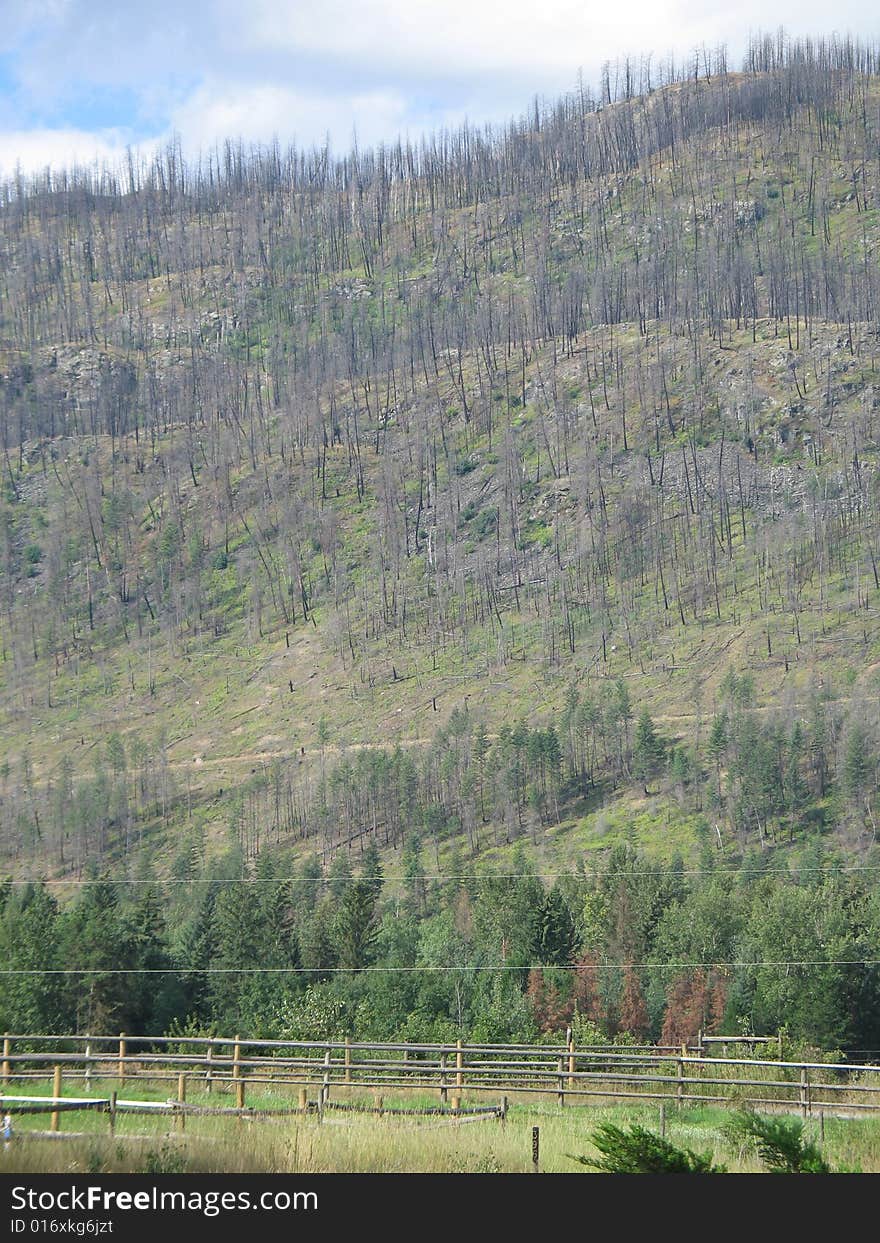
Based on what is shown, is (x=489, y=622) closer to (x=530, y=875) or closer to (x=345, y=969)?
(x=530, y=875)

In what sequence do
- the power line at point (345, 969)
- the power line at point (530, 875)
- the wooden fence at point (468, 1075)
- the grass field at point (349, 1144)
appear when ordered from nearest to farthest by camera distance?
the grass field at point (349, 1144), the wooden fence at point (468, 1075), the power line at point (345, 969), the power line at point (530, 875)

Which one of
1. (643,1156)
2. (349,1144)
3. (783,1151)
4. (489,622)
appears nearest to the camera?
(643,1156)

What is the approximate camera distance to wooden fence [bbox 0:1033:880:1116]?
24.0 meters

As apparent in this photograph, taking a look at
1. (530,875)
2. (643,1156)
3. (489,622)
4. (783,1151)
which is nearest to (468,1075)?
(783,1151)

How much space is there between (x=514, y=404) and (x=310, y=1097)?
16059cm

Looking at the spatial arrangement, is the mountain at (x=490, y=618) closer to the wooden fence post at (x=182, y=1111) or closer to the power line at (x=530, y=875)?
the power line at (x=530, y=875)

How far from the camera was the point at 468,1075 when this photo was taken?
31609mm

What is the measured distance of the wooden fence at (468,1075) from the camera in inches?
945

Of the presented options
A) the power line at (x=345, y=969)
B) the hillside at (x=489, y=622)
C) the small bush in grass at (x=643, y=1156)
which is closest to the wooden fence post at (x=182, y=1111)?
the small bush in grass at (x=643, y=1156)

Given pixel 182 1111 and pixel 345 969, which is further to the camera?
pixel 345 969

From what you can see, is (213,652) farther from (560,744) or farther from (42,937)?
(42,937)

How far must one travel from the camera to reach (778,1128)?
16.8 metres

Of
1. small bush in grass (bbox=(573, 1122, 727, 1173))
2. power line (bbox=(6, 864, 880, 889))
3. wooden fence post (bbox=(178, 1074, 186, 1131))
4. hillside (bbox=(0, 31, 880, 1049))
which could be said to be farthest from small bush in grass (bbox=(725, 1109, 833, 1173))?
hillside (bbox=(0, 31, 880, 1049))

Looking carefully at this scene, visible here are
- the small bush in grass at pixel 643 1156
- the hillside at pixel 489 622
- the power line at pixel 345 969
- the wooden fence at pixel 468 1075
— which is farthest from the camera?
the hillside at pixel 489 622
